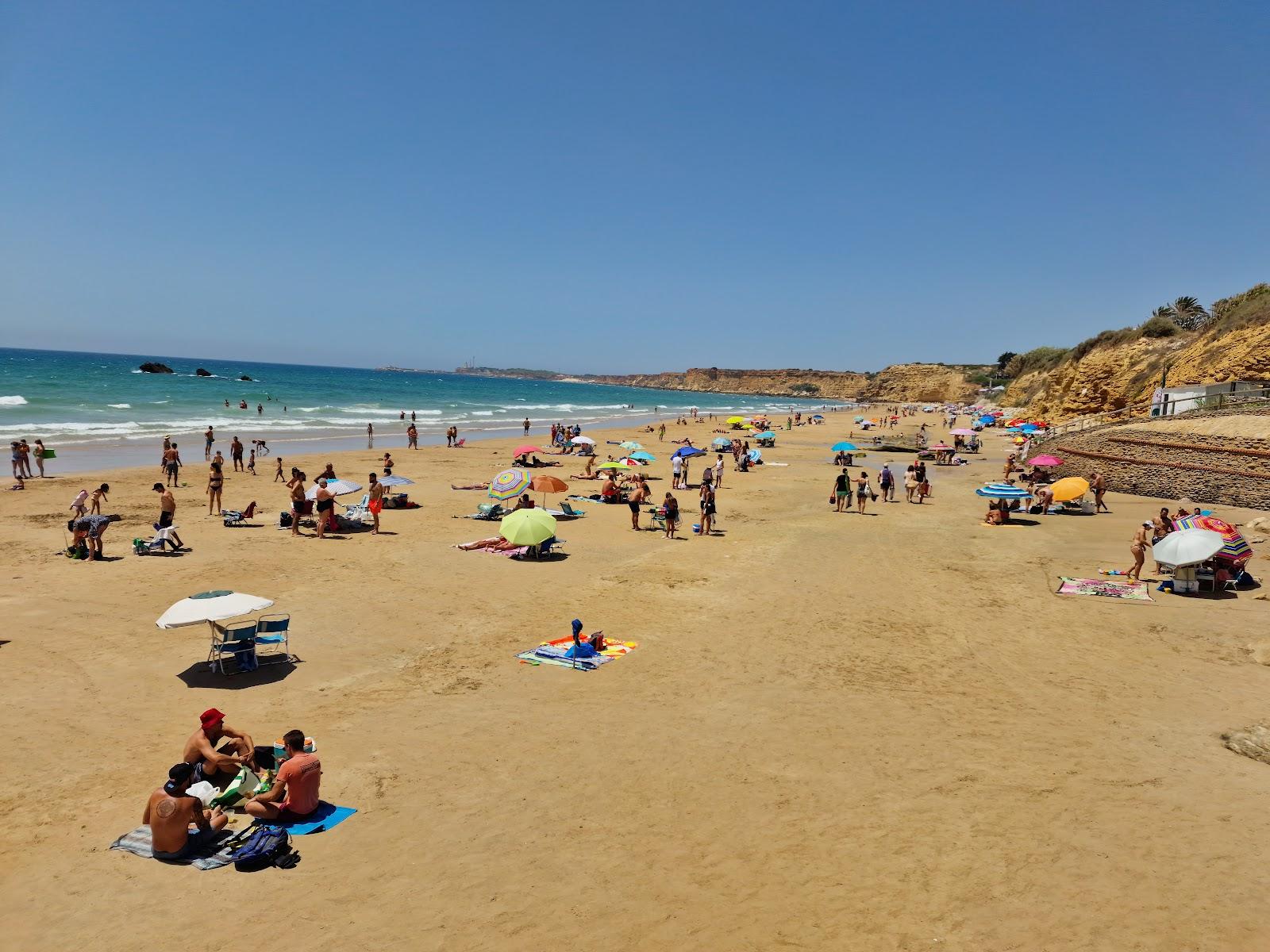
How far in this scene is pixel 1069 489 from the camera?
20.0 metres

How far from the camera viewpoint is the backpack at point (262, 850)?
5.29 meters

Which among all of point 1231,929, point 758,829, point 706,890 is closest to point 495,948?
point 706,890

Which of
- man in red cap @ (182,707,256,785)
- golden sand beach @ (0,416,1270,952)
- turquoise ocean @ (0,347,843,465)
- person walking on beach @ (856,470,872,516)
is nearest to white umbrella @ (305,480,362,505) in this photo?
golden sand beach @ (0,416,1270,952)

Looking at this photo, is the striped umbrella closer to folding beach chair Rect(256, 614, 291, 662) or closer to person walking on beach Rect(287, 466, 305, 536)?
folding beach chair Rect(256, 614, 291, 662)

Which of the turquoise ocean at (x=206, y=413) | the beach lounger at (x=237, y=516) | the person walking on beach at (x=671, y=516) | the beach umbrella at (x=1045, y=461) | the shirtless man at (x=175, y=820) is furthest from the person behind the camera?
the turquoise ocean at (x=206, y=413)

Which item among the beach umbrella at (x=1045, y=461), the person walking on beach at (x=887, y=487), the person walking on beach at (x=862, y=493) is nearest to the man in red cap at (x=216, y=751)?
the person walking on beach at (x=862, y=493)

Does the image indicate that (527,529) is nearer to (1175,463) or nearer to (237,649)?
(237,649)

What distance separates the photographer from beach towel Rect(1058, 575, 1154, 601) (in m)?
12.5

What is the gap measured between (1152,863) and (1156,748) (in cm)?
223

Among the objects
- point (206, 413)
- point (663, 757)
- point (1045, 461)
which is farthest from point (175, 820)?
point (206, 413)

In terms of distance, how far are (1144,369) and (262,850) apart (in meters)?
46.5

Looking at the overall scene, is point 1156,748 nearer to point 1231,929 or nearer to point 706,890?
point 1231,929

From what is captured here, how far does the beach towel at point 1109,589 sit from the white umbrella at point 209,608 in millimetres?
12548

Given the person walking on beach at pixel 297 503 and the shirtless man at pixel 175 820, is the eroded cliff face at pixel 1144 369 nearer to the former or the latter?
the person walking on beach at pixel 297 503
